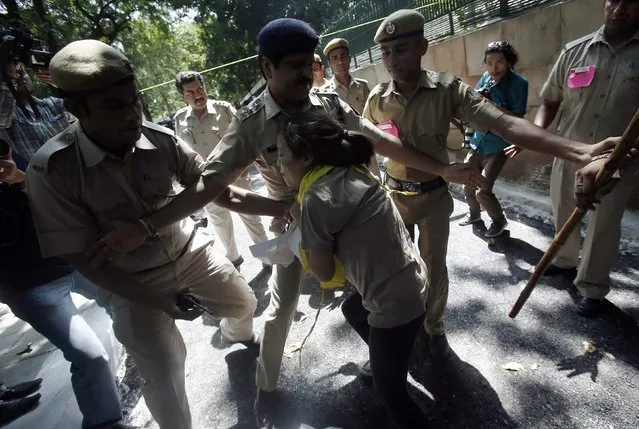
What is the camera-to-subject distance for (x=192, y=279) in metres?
2.23

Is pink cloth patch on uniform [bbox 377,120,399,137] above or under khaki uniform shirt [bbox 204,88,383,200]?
under

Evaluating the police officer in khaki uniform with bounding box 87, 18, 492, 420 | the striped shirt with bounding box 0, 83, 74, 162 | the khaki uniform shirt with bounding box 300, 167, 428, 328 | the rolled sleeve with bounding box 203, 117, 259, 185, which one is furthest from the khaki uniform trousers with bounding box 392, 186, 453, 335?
the striped shirt with bounding box 0, 83, 74, 162

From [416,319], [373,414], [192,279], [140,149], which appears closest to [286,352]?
[373,414]

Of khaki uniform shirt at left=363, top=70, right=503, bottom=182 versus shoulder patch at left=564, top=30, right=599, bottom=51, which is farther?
shoulder patch at left=564, top=30, right=599, bottom=51

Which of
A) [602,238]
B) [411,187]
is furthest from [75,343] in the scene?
[602,238]

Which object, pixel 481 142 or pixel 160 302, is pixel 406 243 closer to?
pixel 160 302

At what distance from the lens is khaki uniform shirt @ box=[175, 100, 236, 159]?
463 centimetres

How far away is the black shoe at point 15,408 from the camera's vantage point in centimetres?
262

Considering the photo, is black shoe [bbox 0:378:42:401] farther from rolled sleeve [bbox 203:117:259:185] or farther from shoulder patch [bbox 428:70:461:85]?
shoulder patch [bbox 428:70:461:85]

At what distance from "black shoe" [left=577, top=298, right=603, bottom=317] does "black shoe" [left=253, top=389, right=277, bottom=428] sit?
232 cm

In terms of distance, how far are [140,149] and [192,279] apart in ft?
2.75

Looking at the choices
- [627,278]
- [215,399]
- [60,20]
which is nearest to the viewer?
[215,399]

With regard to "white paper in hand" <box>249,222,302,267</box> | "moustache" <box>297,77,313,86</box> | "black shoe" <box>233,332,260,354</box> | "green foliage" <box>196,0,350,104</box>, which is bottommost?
"black shoe" <box>233,332,260,354</box>

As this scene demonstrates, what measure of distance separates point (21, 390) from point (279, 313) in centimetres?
241
